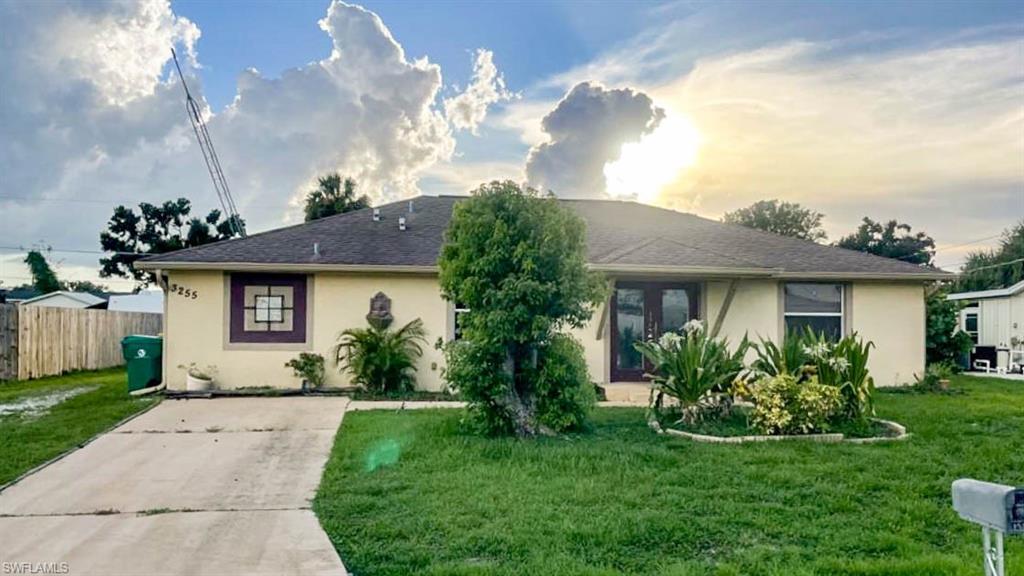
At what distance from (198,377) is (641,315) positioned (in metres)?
8.35

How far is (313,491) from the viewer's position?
6242mm

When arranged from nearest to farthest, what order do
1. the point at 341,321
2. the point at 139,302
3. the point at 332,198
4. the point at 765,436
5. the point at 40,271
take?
1. the point at 765,436
2. the point at 341,321
3. the point at 332,198
4. the point at 139,302
5. the point at 40,271

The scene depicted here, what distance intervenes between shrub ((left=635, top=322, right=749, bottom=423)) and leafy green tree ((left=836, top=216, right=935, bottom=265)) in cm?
3251

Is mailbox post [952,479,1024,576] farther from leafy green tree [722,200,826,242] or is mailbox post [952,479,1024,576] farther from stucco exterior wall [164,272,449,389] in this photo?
leafy green tree [722,200,826,242]

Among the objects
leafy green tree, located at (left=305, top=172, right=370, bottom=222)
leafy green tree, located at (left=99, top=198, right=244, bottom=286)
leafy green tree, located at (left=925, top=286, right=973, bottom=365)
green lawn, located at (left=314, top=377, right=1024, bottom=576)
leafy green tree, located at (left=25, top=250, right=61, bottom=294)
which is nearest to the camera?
green lawn, located at (left=314, top=377, right=1024, bottom=576)

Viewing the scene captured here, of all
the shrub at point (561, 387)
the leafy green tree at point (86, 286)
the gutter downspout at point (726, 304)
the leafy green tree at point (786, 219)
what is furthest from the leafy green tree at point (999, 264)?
the leafy green tree at point (86, 286)

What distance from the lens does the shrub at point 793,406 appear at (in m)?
8.34

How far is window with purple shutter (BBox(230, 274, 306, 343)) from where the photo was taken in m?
13.1

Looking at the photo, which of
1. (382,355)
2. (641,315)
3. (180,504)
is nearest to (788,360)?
(641,315)

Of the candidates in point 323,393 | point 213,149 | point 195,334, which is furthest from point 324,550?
point 213,149

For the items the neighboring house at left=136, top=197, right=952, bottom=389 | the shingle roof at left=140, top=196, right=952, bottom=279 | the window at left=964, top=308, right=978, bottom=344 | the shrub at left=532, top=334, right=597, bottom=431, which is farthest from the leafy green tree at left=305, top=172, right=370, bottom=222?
the window at left=964, top=308, right=978, bottom=344

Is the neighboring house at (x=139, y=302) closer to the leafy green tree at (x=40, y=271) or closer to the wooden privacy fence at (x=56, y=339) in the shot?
the wooden privacy fence at (x=56, y=339)

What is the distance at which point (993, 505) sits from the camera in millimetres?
2512

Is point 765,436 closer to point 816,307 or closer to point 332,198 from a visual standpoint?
point 816,307
